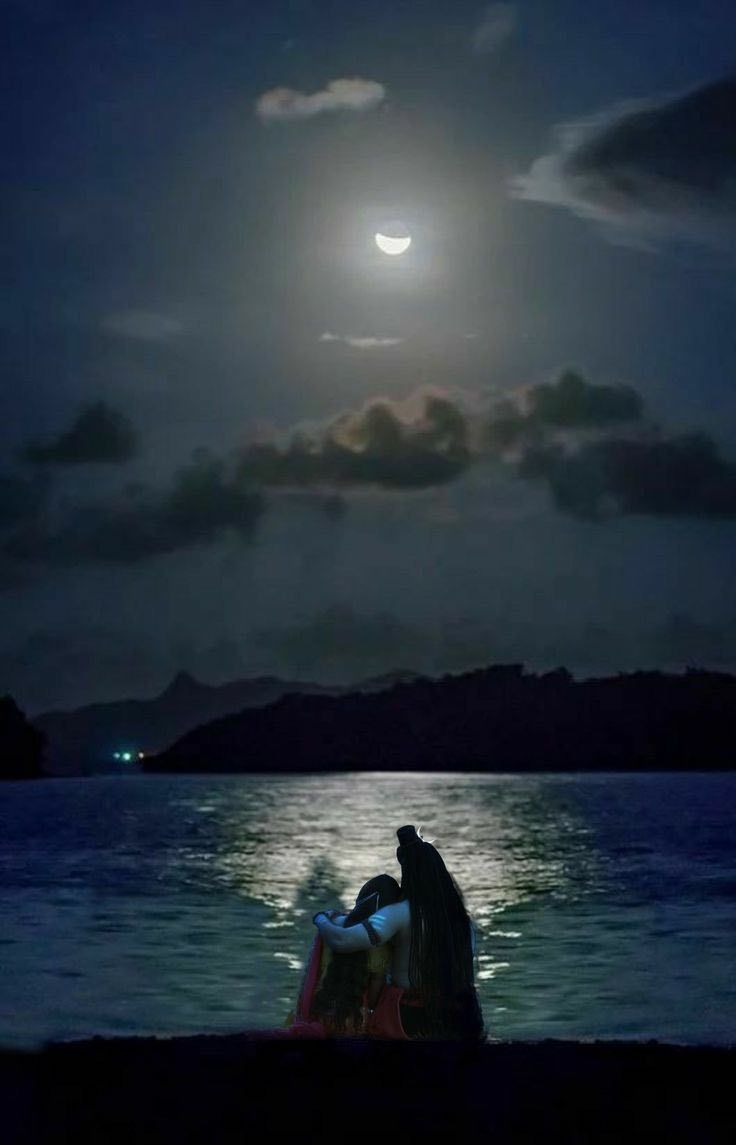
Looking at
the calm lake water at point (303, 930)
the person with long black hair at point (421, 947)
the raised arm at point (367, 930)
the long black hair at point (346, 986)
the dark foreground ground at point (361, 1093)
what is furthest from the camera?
the calm lake water at point (303, 930)

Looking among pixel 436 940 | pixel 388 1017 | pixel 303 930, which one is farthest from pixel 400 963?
pixel 303 930

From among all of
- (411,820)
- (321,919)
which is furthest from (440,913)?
(411,820)

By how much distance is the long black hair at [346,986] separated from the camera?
10.7 metres

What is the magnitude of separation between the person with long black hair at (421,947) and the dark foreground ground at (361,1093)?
1.56 ft

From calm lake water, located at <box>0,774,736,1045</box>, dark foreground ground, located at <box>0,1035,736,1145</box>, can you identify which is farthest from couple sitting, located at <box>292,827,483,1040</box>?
calm lake water, located at <box>0,774,736,1045</box>

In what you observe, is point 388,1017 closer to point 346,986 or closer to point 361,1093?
point 346,986

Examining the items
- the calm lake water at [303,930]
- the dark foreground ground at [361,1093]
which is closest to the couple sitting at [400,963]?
the dark foreground ground at [361,1093]

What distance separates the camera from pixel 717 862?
90812 mm

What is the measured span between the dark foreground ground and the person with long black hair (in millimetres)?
476

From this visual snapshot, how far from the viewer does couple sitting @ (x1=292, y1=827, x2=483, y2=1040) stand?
413 inches

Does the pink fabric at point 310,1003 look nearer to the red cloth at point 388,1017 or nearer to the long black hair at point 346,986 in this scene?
the long black hair at point 346,986

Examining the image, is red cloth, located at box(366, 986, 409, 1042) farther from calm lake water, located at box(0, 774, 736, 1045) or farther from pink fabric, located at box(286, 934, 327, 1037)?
calm lake water, located at box(0, 774, 736, 1045)

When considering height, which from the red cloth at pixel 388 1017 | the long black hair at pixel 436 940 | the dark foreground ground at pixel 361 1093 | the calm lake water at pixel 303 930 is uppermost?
the long black hair at pixel 436 940

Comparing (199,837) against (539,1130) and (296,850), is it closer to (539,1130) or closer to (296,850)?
(296,850)
